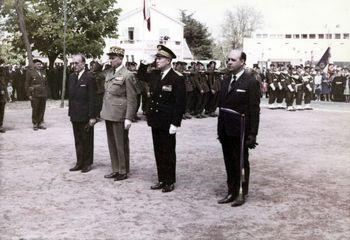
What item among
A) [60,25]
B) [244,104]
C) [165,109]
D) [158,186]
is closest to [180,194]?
[158,186]

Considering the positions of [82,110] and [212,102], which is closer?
[82,110]

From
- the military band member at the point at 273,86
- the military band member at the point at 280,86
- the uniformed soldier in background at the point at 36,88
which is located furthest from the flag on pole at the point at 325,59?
the uniformed soldier in background at the point at 36,88

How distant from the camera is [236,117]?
5930mm

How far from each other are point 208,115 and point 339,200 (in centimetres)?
1034

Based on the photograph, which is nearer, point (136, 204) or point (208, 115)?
point (136, 204)

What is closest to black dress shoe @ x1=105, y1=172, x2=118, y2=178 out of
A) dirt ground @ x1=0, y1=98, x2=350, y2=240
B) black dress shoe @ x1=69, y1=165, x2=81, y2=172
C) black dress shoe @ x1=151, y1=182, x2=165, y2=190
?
dirt ground @ x1=0, y1=98, x2=350, y2=240

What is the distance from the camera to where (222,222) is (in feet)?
17.2

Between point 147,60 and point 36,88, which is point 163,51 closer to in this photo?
point 36,88

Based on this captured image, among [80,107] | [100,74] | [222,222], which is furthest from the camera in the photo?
[100,74]

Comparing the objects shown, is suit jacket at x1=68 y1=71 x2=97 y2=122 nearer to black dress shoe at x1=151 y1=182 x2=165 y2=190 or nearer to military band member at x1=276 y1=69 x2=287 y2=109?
black dress shoe at x1=151 y1=182 x2=165 y2=190

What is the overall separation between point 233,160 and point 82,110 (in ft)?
8.84

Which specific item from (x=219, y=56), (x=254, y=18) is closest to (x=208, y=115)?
(x=254, y=18)

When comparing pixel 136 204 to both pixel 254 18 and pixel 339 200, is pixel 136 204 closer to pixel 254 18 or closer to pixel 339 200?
pixel 339 200

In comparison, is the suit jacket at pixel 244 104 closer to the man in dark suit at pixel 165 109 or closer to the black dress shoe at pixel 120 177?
the man in dark suit at pixel 165 109
